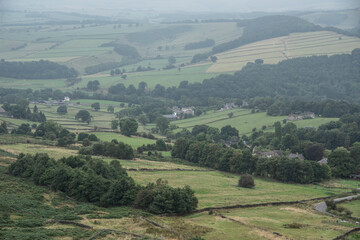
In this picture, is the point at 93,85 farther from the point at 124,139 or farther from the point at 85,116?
the point at 124,139

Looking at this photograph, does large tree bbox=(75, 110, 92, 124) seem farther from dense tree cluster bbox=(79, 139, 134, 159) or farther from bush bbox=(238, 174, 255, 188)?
bush bbox=(238, 174, 255, 188)

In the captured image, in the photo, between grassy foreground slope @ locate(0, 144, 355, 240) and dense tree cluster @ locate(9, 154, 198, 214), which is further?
dense tree cluster @ locate(9, 154, 198, 214)

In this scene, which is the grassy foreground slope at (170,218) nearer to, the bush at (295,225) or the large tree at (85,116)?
the bush at (295,225)

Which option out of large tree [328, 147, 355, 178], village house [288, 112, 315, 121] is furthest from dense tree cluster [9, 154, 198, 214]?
village house [288, 112, 315, 121]

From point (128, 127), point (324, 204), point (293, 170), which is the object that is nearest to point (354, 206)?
point (324, 204)

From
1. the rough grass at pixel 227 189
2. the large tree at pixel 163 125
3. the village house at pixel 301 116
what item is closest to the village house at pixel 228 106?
the village house at pixel 301 116

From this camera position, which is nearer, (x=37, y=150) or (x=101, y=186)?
(x=101, y=186)
